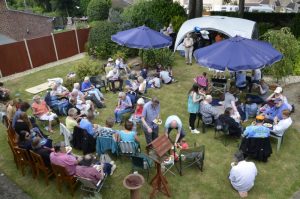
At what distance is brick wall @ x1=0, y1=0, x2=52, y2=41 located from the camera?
81.2 feet

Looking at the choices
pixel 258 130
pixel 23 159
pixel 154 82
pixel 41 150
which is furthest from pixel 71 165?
pixel 154 82

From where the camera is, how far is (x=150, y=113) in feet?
26.0

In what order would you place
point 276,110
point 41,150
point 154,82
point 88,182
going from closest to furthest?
point 88,182
point 41,150
point 276,110
point 154,82

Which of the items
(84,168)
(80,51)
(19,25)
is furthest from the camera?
(19,25)

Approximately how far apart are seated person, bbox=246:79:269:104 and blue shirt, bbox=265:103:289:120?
34.8 inches

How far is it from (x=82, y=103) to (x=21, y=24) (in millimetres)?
24041

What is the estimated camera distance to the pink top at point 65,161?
20.9 feet

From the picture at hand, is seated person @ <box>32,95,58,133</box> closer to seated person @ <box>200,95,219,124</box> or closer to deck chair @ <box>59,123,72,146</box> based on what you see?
deck chair @ <box>59,123,72,146</box>

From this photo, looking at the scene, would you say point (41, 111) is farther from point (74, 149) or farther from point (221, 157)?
point (221, 157)

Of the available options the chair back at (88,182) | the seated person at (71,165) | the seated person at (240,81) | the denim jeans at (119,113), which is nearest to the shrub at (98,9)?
the seated person at (240,81)

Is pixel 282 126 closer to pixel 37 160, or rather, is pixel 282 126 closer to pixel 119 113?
pixel 119 113

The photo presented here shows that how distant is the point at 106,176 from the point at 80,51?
13449 mm

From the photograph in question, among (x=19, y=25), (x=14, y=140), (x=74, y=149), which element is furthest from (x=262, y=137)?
(x=19, y=25)

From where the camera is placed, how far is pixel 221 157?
7.89 meters
